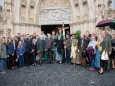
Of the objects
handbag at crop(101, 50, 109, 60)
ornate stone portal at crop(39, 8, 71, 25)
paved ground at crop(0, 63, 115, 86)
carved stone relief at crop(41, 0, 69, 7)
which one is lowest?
paved ground at crop(0, 63, 115, 86)

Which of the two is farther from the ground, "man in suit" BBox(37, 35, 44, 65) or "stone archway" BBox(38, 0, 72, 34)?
"stone archway" BBox(38, 0, 72, 34)

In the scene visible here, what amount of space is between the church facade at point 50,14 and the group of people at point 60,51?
3.40 meters

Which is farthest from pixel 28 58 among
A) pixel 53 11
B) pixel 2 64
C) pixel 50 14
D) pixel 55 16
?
pixel 53 11

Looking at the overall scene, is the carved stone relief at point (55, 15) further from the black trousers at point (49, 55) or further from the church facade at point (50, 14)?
the black trousers at point (49, 55)

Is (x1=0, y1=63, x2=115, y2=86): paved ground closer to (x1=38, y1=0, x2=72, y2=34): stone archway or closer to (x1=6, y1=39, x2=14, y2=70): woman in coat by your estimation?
(x1=6, y1=39, x2=14, y2=70): woman in coat

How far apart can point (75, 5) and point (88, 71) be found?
7765mm

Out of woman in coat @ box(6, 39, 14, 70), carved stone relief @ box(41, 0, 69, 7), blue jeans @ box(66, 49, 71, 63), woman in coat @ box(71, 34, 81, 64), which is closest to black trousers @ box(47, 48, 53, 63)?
blue jeans @ box(66, 49, 71, 63)

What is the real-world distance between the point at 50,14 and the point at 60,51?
18.4 ft

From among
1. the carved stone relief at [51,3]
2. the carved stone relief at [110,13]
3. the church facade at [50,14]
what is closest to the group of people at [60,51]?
the church facade at [50,14]

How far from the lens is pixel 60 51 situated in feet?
41.0

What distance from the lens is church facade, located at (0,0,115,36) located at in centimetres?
1511

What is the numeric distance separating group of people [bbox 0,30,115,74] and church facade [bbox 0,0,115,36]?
340cm

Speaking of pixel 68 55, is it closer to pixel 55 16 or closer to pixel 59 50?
pixel 59 50

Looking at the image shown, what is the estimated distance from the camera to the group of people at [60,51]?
1005 cm
